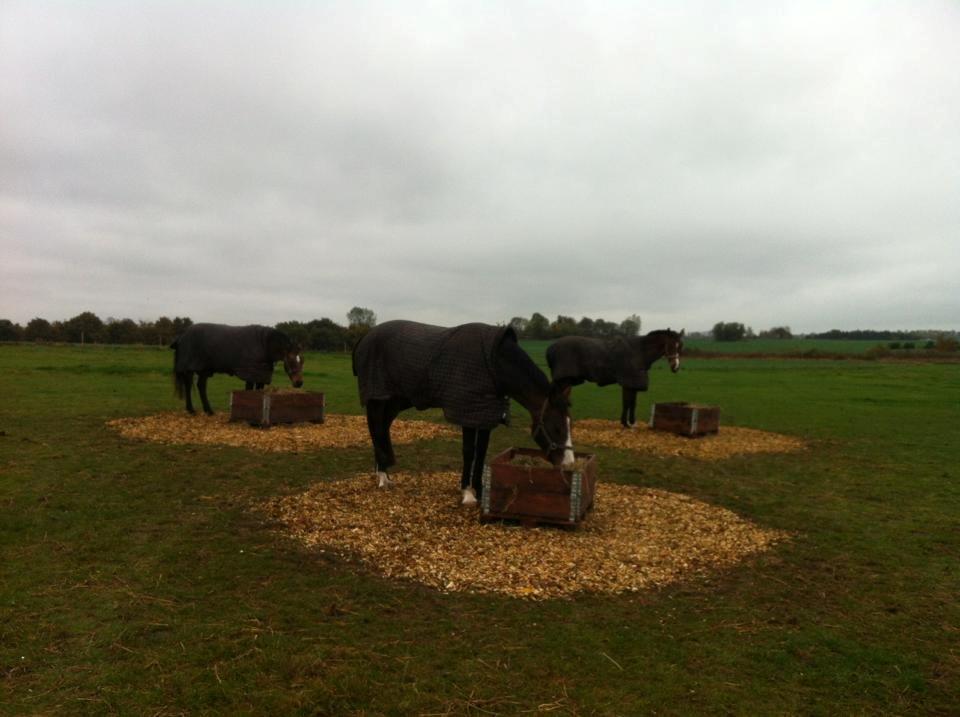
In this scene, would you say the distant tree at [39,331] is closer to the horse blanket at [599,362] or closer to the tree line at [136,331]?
the tree line at [136,331]

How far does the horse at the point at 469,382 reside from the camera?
679 cm

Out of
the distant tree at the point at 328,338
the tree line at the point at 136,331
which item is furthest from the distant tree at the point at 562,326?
the distant tree at the point at 328,338

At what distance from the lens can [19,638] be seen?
3.89 meters

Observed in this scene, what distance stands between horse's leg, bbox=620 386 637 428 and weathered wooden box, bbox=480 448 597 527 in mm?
Result: 8349

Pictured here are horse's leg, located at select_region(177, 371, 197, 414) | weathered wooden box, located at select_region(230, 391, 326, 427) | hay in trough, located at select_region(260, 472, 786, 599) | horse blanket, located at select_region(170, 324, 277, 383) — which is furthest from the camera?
horse's leg, located at select_region(177, 371, 197, 414)

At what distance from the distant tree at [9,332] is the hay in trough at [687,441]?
68248 mm

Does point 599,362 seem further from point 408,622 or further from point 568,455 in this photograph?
point 408,622

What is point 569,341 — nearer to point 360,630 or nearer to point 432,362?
point 432,362

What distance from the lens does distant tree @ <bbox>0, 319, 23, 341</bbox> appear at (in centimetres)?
6053

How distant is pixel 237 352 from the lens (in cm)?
1327

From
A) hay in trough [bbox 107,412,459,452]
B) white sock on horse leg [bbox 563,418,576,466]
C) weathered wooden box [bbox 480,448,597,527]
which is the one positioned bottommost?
hay in trough [bbox 107,412,459,452]

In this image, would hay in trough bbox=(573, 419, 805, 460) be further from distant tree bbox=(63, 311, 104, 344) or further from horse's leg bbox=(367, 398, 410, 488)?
distant tree bbox=(63, 311, 104, 344)

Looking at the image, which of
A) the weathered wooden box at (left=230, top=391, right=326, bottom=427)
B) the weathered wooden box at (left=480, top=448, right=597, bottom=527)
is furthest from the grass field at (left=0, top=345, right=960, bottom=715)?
the weathered wooden box at (left=230, top=391, right=326, bottom=427)

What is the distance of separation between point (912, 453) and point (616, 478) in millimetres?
7149
